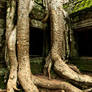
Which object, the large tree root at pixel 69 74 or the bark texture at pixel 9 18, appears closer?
the large tree root at pixel 69 74

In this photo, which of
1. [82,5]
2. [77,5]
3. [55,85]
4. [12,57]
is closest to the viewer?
[55,85]

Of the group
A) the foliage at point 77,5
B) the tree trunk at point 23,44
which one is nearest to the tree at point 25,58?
the tree trunk at point 23,44

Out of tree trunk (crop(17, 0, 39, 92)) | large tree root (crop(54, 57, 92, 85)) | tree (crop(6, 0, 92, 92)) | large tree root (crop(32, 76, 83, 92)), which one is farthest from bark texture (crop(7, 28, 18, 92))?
large tree root (crop(54, 57, 92, 85))

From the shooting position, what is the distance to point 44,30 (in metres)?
3.86

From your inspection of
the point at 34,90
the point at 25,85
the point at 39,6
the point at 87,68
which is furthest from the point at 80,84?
the point at 39,6

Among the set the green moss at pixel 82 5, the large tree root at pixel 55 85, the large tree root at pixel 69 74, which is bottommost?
the large tree root at pixel 55 85

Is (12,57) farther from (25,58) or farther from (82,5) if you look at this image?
(82,5)

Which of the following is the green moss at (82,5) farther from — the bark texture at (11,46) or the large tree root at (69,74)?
the bark texture at (11,46)

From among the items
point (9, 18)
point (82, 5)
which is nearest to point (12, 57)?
point (9, 18)

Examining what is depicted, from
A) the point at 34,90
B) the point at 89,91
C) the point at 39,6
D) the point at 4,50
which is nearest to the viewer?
the point at 34,90

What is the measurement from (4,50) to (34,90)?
1.43 meters

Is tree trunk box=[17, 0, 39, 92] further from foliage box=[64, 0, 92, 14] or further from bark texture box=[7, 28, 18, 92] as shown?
foliage box=[64, 0, 92, 14]

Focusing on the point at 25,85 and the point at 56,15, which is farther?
the point at 56,15

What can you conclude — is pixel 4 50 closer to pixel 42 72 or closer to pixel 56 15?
pixel 42 72
